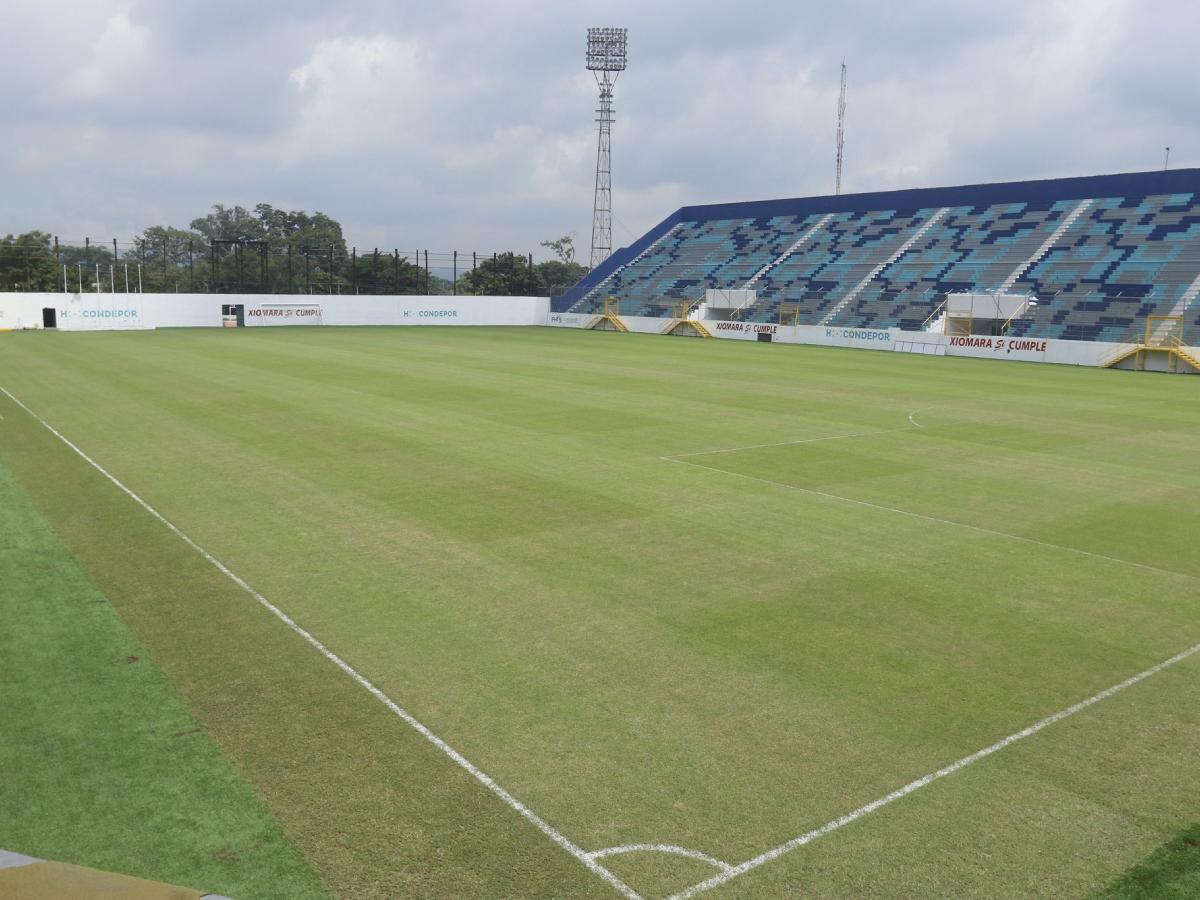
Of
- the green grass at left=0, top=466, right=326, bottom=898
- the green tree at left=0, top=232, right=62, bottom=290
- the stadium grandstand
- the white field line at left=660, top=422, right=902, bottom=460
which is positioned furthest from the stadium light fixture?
the green grass at left=0, top=466, right=326, bottom=898

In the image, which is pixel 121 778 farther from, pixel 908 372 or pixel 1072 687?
pixel 908 372

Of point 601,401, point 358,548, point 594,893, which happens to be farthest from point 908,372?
point 594,893

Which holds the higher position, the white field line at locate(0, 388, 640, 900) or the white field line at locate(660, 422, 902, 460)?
the white field line at locate(660, 422, 902, 460)

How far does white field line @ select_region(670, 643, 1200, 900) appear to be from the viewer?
5.15 meters

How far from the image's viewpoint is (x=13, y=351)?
36938 millimetres

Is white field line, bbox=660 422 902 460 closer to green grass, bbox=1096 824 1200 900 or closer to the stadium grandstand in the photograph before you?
green grass, bbox=1096 824 1200 900

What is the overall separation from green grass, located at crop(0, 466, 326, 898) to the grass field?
0.20 metres

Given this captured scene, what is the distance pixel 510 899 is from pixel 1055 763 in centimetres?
388

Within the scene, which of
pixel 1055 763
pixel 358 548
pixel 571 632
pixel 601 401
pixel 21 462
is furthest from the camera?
pixel 601 401

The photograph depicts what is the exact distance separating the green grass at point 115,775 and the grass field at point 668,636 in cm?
20

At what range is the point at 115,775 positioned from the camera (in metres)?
6.02

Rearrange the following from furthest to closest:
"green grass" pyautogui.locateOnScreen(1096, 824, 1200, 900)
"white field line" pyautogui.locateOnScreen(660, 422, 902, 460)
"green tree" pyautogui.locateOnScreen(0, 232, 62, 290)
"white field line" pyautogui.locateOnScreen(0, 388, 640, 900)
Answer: "green tree" pyautogui.locateOnScreen(0, 232, 62, 290) → "white field line" pyautogui.locateOnScreen(660, 422, 902, 460) → "white field line" pyautogui.locateOnScreen(0, 388, 640, 900) → "green grass" pyautogui.locateOnScreen(1096, 824, 1200, 900)

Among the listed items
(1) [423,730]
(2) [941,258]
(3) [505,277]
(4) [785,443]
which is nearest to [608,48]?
(3) [505,277]

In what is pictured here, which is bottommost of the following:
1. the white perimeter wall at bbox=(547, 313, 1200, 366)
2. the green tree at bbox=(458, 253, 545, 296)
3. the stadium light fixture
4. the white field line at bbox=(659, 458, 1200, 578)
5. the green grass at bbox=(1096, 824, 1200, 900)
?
the green grass at bbox=(1096, 824, 1200, 900)
